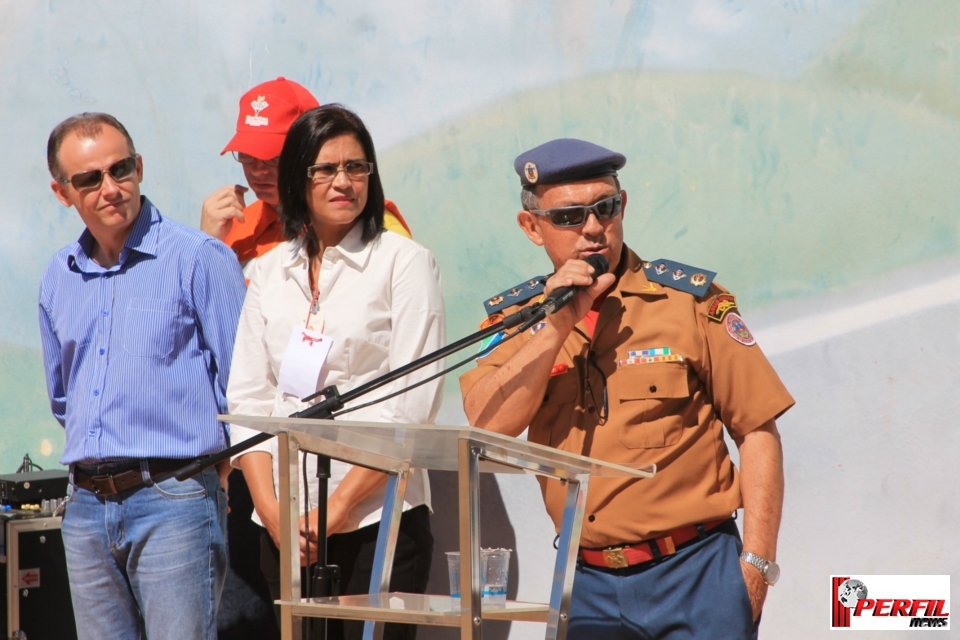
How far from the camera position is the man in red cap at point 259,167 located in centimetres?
342

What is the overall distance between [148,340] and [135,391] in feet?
0.46

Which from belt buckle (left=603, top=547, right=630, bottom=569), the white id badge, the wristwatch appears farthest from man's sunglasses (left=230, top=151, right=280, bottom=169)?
the wristwatch

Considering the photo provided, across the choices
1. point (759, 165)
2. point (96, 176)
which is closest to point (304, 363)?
point (96, 176)

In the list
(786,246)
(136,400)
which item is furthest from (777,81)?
(136,400)

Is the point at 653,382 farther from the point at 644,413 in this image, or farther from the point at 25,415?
the point at 25,415

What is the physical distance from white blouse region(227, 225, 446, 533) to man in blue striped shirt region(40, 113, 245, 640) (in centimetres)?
13

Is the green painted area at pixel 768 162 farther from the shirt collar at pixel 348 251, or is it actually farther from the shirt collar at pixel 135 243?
the shirt collar at pixel 135 243

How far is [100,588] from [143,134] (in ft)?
6.83

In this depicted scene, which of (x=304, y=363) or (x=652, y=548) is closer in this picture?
(x=652, y=548)

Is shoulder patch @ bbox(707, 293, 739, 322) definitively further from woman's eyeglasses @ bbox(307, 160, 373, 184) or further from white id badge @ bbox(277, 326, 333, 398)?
woman's eyeglasses @ bbox(307, 160, 373, 184)

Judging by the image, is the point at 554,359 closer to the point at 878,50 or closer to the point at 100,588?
the point at 100,588

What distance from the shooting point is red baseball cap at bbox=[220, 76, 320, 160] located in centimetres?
341

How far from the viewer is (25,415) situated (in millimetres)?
4457

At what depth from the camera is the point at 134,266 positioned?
303cm
